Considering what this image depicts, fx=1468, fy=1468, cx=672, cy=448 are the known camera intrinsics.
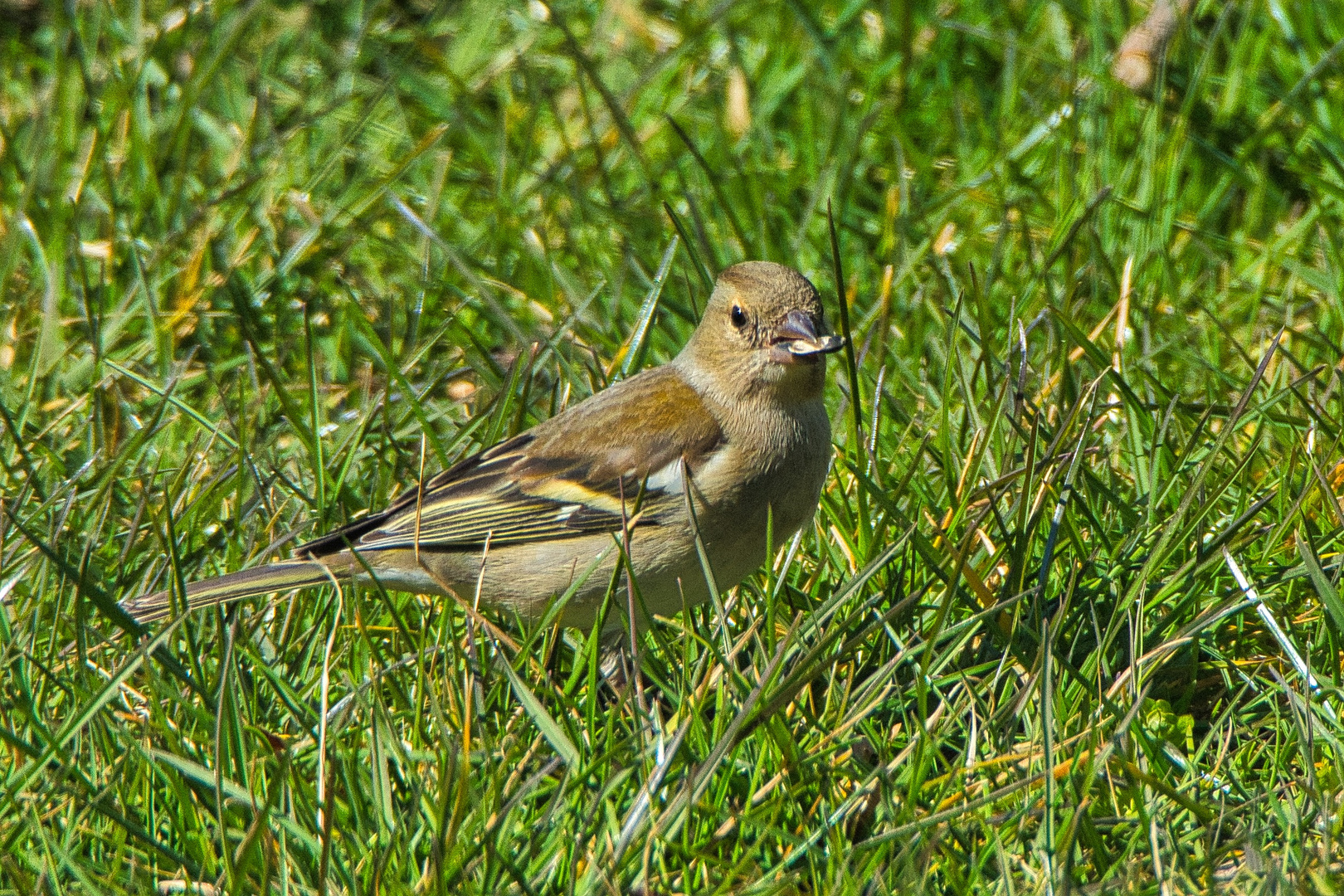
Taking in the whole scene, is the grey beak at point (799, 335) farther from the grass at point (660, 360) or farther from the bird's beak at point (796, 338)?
the grass at point (660, 360)

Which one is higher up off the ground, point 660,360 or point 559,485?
point 559,485

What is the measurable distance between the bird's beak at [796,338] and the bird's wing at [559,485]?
0.90ft

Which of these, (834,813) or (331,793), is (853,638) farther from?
(331,793)

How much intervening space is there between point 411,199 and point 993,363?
2727mm

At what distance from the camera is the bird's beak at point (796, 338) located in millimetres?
3977

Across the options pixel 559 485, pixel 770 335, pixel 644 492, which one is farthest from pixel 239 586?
pixel 770 335

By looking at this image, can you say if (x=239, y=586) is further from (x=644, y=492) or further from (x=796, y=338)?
(x=796, y=338)

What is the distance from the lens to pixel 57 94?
246 inches

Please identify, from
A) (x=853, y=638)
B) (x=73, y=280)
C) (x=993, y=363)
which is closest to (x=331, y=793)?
(x=853, y=638)

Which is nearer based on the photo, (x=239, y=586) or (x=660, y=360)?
(x=239, y=586)

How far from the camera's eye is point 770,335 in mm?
4125

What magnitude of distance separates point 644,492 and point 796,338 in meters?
0.61

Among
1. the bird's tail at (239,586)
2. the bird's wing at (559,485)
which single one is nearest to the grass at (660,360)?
the bird's tail at (239,586)

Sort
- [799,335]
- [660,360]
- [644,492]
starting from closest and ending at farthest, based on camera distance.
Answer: [644,492] < [799,335] < [660,360]
